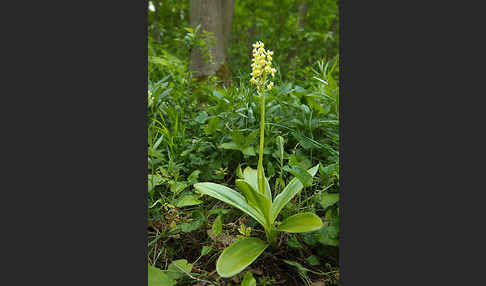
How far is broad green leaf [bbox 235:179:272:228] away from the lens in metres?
1.32

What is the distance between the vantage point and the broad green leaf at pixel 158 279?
4.05 ft

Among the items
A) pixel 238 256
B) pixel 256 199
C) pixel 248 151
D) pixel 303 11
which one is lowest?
pixel 238 256

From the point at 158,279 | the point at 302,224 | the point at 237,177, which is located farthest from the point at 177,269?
the point at 237,177

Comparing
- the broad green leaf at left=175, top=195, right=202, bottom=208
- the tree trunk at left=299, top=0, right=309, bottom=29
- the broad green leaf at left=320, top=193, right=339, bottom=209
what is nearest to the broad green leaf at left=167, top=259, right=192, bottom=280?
the broad green leaf at left=175, top=195, right=202, bottom=208

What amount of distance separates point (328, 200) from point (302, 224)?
0.82 feet

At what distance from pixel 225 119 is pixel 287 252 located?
1142 mm

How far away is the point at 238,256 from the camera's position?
4.18 feet

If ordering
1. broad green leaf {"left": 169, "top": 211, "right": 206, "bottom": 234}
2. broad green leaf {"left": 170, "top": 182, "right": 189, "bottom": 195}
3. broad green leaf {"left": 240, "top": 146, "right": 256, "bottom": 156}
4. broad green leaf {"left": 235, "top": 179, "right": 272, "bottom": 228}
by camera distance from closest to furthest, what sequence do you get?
broad green leaf {"left": 235, "top": 179, "right": 272, "bottom": 228}
broad green leaf {"left": 169, "top": 211, "right": 206, "bottom": 234}
broad green leaf {"left": 170, "top": 182, "right": 189, "bottom": 195}
broad green leaf {"left": 240, "top": 146, "right": 256, "bottom": 156}

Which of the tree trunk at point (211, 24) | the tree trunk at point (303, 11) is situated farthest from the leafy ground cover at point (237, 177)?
the tree trunk at point (303, 11)

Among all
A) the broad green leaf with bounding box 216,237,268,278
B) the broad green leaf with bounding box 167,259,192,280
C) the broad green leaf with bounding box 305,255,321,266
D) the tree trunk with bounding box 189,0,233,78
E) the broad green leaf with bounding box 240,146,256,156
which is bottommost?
the broad green leaf with bounding box 167,259,192,280

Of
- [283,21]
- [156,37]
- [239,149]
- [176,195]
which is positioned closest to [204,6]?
[156,37]

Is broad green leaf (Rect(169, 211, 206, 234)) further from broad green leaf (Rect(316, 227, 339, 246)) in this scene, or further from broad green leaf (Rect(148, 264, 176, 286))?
broad green leaf (Rect(316, 227, 339, 246))

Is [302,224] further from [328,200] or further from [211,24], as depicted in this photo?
[211,24]

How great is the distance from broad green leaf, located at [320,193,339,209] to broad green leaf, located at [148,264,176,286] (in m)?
0.83
